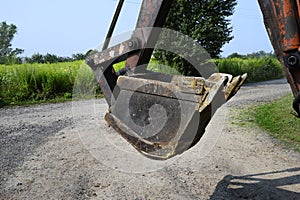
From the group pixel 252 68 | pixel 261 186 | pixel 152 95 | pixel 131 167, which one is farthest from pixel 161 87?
pixel 252 68

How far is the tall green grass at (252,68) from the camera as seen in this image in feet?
50.4

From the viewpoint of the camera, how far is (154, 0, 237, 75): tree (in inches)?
480

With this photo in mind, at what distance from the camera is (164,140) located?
1.99 m

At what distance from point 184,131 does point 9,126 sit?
4680mm

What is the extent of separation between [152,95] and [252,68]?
16.3 meters

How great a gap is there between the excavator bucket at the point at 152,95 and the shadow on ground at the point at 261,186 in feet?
3.75

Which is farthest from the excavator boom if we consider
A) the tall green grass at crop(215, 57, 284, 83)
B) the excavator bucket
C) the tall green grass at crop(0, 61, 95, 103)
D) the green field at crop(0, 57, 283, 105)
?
the tall green grass at crop(215, 57, 284, 83)

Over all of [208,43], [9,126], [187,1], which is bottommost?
[9,126]

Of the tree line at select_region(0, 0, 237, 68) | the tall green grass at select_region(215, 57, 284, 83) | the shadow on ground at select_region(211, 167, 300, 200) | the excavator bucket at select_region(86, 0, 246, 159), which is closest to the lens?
the excavator bucket at select_region(86, 0, 246, 159)

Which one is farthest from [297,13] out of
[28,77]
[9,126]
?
[28,77]

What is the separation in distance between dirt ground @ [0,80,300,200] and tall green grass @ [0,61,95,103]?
370 cm

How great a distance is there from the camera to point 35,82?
9492 mm

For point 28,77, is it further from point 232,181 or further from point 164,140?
point 164,140

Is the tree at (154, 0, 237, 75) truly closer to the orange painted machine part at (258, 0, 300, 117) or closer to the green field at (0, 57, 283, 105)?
the green field at (0, 57, 283, 105)
